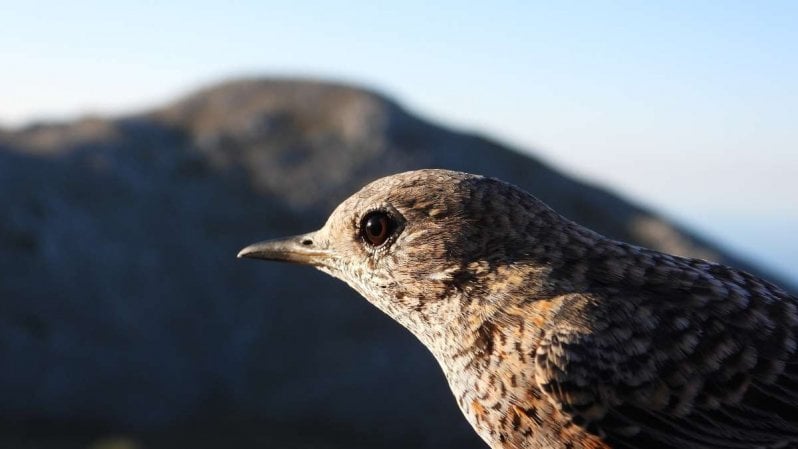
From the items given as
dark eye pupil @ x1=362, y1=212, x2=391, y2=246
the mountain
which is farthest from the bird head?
the mountain

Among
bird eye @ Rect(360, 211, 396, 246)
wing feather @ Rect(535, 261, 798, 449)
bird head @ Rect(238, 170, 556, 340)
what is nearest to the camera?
wing feather @ Rect(535, 261, 798, 449)

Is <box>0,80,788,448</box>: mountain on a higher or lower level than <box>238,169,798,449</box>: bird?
lower

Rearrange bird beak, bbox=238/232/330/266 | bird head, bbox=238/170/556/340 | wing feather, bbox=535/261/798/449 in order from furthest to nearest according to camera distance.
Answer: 1. bird beak, bbox=238/232/330/266
2. bird head, bbox=238/170/556/340
3. wing feather, bbox=535/261/798/449

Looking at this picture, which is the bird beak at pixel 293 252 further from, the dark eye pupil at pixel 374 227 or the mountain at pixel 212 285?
the mountain at pixel 212 285

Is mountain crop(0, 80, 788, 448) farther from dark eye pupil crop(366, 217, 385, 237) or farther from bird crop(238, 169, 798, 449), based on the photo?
bird crop(238, 169, 798, 449)

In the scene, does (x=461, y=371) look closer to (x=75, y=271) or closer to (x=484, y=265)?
(x=484, y=265)

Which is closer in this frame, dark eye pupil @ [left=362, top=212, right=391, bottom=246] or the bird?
the bird

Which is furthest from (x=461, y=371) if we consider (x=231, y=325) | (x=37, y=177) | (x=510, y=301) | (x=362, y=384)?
(x=37, y=177)
